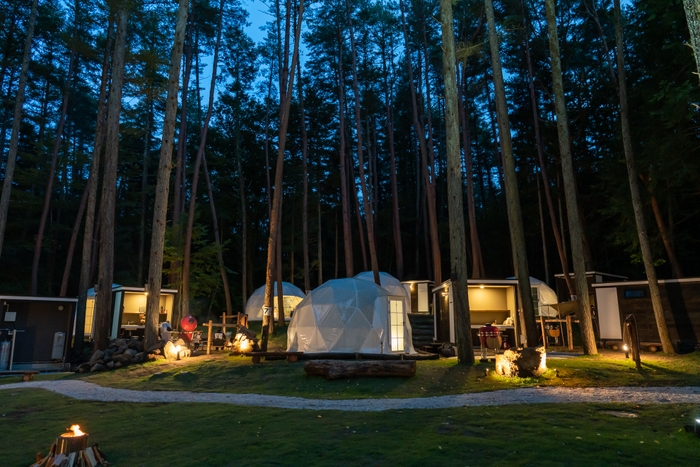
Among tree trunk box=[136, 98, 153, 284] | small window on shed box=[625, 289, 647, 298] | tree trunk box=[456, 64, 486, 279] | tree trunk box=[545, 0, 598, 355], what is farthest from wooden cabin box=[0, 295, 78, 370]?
small window on shed box=[625, 289, 647, 298]

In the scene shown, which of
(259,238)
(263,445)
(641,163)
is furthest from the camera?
(259,238)

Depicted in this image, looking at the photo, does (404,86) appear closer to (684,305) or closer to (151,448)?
(684,305)

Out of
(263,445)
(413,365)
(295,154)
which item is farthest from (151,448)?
(295,154)

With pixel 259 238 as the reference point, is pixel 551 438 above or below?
below

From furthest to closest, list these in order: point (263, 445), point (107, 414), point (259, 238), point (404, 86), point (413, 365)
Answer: point (259, 238) → point (404, 86) → point (413, 365) → point (107, 414) → point (263, 445)

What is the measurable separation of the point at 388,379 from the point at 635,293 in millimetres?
12205

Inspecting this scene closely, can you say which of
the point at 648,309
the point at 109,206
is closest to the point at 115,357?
the point at 109,206

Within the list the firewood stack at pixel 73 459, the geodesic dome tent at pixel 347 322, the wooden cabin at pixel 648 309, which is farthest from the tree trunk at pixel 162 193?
the wooden cabin at pixel 648 309

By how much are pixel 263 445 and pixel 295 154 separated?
1240 inches

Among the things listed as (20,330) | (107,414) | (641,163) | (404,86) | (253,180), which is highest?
(404,86)

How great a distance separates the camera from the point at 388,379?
36.9 feet

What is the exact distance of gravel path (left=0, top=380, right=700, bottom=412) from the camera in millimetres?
7926

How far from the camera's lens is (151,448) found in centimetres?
557

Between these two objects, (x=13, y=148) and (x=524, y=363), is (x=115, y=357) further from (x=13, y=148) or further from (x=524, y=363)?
(x=524, y=363)
